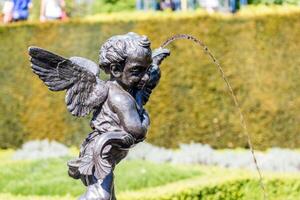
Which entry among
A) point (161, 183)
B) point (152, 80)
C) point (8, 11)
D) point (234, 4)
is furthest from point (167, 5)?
point (152, 80)

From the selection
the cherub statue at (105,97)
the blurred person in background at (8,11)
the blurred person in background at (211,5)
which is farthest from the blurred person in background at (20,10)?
the cherub statue at (105,97)

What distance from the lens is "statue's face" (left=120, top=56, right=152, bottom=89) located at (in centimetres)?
468

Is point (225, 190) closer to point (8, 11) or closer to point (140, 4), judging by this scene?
point (8, 11)

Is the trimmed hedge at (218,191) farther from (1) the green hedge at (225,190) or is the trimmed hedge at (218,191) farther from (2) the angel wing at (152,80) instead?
(2) the angel wing at (152,80)

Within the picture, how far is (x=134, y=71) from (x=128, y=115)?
22 cm

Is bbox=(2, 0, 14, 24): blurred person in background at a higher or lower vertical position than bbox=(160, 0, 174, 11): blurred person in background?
higher

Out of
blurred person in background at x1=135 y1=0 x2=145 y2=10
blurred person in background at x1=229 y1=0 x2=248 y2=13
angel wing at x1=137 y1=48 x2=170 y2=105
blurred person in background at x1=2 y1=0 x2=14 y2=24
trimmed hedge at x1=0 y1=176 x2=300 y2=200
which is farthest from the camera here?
blurred person in background at x1=135 y1=0 x2=145 y2=10

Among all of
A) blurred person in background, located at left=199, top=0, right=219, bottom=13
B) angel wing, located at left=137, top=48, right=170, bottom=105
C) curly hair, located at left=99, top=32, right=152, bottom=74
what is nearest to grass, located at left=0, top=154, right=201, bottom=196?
angel wing, located at left=137, top=48, right=170, bottom=105

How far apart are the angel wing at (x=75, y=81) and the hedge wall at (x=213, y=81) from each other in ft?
24.3

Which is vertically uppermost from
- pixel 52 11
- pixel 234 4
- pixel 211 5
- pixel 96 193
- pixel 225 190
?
pixel 96 193

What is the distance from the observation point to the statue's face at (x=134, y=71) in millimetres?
4684

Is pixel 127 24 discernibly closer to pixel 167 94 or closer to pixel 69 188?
pixel 167 94

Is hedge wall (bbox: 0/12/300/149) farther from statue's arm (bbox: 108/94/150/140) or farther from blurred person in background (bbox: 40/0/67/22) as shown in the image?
statue's arm (bbox: 108/94/150/140)

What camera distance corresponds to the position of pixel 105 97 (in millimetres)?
4754
